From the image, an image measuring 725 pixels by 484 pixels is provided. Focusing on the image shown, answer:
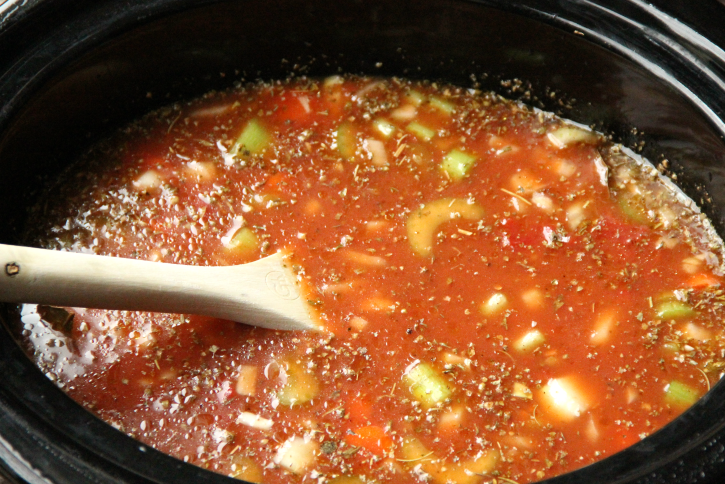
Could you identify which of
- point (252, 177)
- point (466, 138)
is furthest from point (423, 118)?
point (252, 177)

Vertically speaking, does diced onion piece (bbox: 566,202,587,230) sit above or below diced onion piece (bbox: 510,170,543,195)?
below

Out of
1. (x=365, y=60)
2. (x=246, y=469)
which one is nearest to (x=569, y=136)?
(x=365, y=60)

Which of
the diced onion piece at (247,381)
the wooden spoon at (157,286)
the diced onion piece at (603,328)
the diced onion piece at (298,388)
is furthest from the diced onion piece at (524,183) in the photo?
the diced onion piece at (247,381)

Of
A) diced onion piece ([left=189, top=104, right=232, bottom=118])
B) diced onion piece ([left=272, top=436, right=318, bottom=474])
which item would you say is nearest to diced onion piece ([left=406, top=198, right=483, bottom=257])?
diced onion piece ([left=272, top=436, right=318, bottom=474])

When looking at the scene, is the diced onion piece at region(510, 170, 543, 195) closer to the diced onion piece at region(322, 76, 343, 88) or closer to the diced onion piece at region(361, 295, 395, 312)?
the diced onion piece at region(361, 295, 395, 312)

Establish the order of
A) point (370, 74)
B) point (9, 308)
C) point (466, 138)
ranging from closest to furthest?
point (9, 308) < point (466, 138) < point (370, 74)

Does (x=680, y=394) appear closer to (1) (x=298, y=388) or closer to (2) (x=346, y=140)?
(1) (x=298, y=388)

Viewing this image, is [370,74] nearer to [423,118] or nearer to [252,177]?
[423,118]
